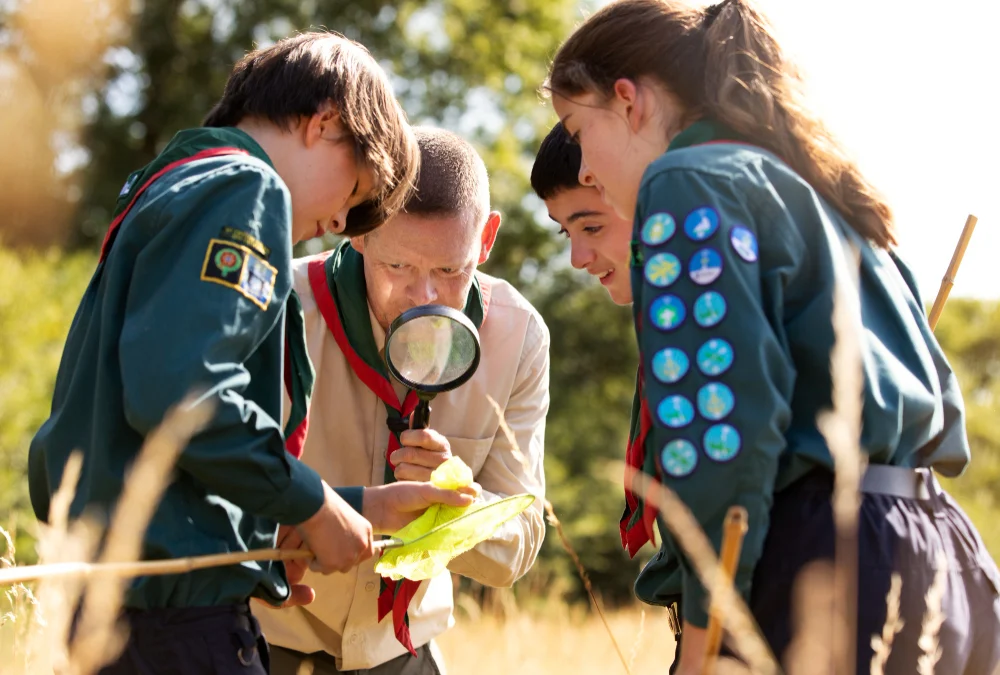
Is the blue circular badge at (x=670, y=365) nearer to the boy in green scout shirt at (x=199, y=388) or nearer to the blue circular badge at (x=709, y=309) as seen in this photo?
the blue circular badge at (x=709, y=309)

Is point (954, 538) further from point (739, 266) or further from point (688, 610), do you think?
point (739, 266)

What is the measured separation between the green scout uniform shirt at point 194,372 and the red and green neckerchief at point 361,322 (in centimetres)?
101

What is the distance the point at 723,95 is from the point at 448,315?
1028 millimetres

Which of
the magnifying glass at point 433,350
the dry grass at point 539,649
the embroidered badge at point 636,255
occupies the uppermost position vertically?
the embroidered badge at point 636,255

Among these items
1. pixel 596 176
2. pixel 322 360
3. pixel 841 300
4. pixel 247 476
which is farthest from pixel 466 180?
pixel 841 300

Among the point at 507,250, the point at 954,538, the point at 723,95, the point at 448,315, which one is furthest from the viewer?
the point at 507,250

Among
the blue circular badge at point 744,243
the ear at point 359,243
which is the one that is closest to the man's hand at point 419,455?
the ear at point 359,243

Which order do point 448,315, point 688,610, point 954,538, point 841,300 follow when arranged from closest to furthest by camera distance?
Result: 1. point 841,300
2. point 688,610
3. point 954,538
4. point 448,315

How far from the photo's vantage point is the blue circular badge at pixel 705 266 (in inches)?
80.4

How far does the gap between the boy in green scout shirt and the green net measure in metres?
0.31

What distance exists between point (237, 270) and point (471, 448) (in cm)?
157

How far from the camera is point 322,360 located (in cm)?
369

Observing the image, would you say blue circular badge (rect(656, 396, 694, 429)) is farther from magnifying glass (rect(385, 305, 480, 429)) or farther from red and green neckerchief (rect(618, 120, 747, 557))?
magnifying glass (rect(385, 305, 480, 429))

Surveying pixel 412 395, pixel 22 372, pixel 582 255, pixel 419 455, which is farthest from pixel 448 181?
pixel 22 372
